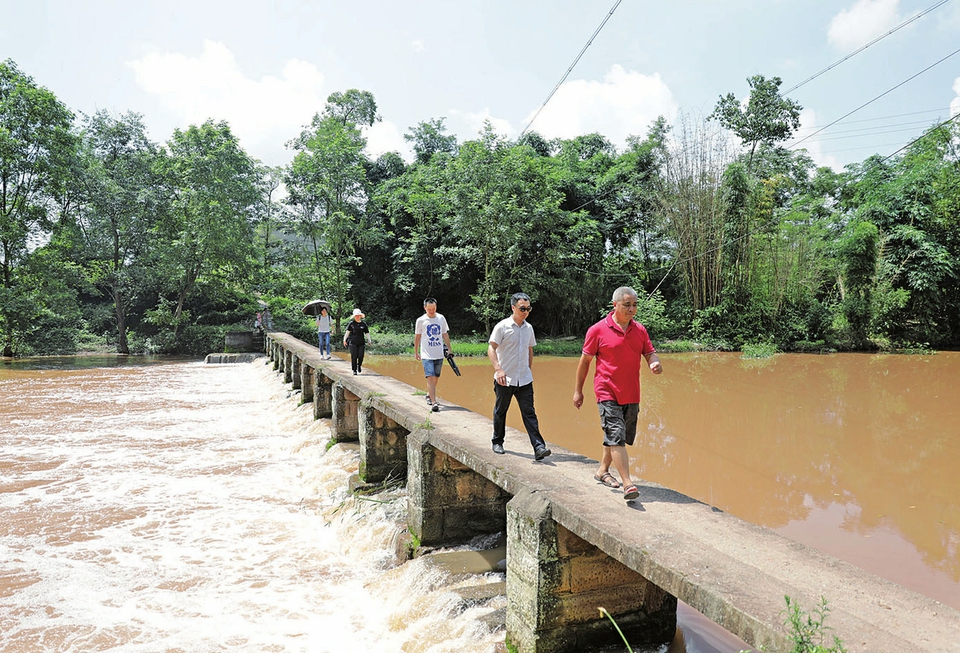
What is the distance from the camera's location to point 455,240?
3042cm

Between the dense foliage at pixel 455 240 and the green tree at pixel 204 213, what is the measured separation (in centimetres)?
10

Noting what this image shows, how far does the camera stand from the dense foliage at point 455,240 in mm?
25406

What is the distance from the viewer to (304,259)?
30328mm

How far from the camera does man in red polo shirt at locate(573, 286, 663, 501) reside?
4.30 meters

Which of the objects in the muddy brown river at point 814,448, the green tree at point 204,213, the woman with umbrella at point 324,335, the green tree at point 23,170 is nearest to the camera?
the muddy brown river at point 814,448

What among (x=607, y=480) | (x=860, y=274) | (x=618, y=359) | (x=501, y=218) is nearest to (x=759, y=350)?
(x=860, y=274)

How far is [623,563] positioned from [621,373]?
4.42 ft

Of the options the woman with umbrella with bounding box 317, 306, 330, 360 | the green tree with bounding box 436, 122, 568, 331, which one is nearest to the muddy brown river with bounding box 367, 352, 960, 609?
the woman with umbrella with bounding box 317, 306, 330, 360

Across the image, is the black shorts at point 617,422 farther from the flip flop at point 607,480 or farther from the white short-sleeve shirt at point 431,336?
the white short-sleeve shirt at point 431,336

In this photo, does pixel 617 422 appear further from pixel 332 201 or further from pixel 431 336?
pixel 332 201

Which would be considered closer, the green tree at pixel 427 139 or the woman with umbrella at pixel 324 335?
the woman with umbrella at pixel 324 335

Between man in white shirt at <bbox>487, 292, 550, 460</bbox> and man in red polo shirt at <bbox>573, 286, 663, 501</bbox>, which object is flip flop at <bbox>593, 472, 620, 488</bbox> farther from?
man in white shirt at <bbox>487, 292, 550, 460</bbox>

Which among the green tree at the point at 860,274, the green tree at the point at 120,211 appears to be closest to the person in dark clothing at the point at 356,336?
the green tree at the point at 120,211

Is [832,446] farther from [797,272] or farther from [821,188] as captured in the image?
[821,188]
